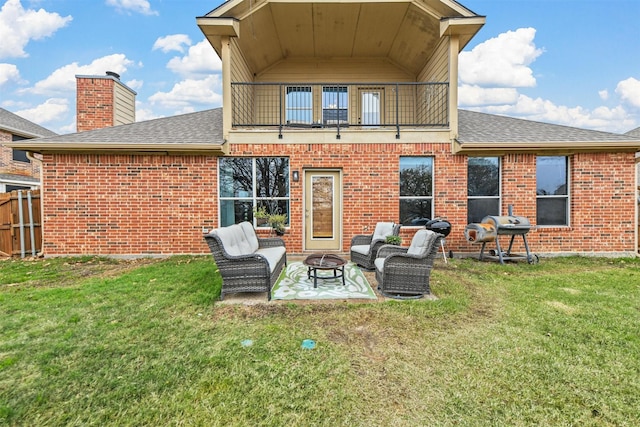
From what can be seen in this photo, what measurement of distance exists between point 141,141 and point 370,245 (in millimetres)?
5992

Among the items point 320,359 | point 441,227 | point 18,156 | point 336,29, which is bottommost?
point 320,359

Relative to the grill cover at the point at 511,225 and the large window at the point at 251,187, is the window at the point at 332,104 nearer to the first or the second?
the large window at the point at 251,187

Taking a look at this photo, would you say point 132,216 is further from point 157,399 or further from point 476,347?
point 476,347

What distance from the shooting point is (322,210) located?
834 centimetres

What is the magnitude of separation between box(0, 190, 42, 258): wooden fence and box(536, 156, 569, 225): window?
42.7 feet

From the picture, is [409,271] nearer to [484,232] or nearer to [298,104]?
[484,232]

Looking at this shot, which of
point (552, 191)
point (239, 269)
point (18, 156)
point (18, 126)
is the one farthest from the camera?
point (18, 156)

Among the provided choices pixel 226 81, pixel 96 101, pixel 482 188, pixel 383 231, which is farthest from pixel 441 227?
pixel 96 101

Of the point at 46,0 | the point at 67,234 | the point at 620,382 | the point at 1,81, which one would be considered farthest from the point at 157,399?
the point at 1,81

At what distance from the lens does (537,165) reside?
8117mm

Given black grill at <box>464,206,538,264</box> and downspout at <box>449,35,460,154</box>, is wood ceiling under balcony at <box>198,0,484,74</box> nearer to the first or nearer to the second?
downspout at <box>449,35,460,154</box>

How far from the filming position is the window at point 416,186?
323 inches

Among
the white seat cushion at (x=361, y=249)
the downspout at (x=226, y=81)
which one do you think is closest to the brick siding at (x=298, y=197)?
the downspout at (x=226, y=81)

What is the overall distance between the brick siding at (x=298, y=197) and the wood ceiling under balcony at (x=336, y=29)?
10.2 feet
